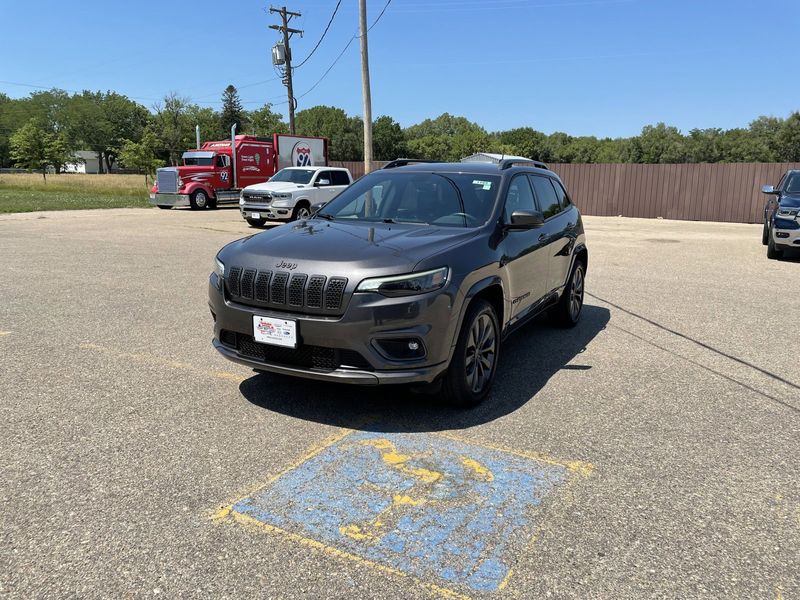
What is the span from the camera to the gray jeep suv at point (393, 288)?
12.0 feet

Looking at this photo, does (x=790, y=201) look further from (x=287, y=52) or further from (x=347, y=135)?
(x=347, y=135)

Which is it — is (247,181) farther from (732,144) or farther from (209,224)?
(732,144)

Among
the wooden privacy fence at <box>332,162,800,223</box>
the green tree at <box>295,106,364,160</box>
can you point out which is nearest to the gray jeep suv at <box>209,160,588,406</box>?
the wooden privacy fence at <box>332,162,800,223</box>

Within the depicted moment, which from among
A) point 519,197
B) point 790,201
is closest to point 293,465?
point 519,197

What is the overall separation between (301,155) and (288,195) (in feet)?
32.5

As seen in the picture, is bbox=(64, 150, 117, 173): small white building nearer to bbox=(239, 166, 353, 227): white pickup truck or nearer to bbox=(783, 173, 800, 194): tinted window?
bbox=(239, 166, 353, 227): white pickup truck

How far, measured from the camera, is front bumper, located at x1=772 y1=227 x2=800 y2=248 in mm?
11367

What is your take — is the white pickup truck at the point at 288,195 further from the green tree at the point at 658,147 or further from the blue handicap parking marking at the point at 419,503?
the green tree at the point at 658,147

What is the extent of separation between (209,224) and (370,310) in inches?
651

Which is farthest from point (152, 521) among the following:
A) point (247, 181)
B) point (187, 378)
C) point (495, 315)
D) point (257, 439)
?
point (247, 181)

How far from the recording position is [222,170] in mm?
25312

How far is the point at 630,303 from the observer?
8.05m

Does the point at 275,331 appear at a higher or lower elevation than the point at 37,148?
lower

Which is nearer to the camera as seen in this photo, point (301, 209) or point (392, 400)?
point (392, 400)
